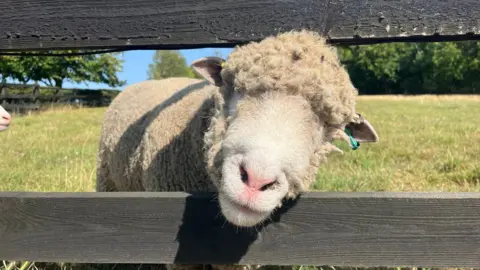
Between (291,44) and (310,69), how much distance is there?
13cm

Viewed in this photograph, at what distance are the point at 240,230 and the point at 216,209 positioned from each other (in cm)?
14

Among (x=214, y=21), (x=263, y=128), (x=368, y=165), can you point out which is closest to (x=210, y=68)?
(x=214, y=21)

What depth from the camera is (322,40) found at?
167 cm

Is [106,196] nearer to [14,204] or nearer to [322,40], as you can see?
[14,204]

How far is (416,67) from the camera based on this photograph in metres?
59.2

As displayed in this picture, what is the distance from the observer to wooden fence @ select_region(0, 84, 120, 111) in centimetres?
2002

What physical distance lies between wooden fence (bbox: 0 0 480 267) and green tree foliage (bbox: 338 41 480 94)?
5404 cm

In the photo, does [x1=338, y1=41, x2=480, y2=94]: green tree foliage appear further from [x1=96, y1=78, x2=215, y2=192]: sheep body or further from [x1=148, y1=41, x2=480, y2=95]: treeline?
[x1=96, y1=78, x2=215, y2=192]: sheep body

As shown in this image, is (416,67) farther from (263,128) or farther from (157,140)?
(263,128)

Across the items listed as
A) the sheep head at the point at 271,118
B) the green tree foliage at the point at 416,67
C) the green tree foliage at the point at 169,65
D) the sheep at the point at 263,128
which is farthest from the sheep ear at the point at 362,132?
the green tree foliage at the point at 169,65

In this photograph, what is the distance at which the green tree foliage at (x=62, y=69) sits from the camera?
29.5 m

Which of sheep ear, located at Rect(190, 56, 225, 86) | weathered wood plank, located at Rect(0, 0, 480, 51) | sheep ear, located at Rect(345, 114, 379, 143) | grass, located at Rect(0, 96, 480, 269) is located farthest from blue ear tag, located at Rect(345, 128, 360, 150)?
grass, located at Rect(0, 96, 480, 269)

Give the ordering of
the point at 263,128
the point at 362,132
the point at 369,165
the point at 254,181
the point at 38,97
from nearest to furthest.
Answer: the point at 254,181 < the point at 263,128 < the point at 362,132 < the point at 369,165 < the point at 38,97

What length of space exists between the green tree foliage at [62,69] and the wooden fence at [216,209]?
95.4ft
